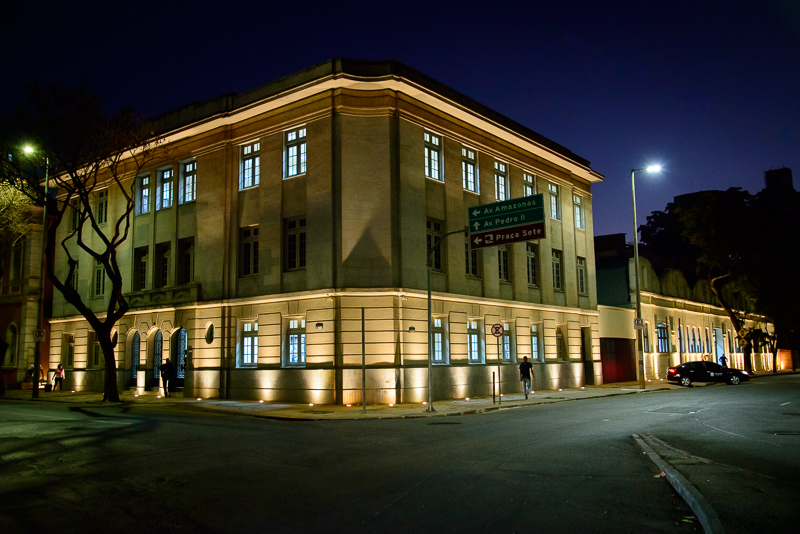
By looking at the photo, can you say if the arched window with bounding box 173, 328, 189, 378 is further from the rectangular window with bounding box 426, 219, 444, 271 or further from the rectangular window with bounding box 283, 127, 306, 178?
the rectangular window with bounding box 426, 219, 444, 271

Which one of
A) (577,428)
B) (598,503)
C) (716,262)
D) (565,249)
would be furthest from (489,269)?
(716,262)

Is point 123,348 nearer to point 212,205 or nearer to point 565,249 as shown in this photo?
point 212,205

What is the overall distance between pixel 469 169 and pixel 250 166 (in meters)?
10.3

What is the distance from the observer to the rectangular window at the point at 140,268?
33688 millimetres

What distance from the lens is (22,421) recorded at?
58.8 feet

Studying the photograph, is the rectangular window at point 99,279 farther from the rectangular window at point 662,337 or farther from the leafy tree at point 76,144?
the rectangular window at point 662,337

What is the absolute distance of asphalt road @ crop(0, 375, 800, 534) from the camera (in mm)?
7383

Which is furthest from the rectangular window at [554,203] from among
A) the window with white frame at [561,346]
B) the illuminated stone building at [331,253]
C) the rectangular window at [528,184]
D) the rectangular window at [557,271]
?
the window with white frame at [561,346]

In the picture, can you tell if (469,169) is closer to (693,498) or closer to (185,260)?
(185,260)

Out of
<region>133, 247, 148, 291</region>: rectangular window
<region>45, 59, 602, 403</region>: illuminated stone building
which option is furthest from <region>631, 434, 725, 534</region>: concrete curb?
<region>133, 247, 148, 291</region>: rectangular window

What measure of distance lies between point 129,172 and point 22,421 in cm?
1936

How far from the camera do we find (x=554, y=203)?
3759cm

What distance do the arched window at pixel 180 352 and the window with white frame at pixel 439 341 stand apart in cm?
1245

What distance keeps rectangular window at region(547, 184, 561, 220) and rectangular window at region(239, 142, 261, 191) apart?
1668cm
